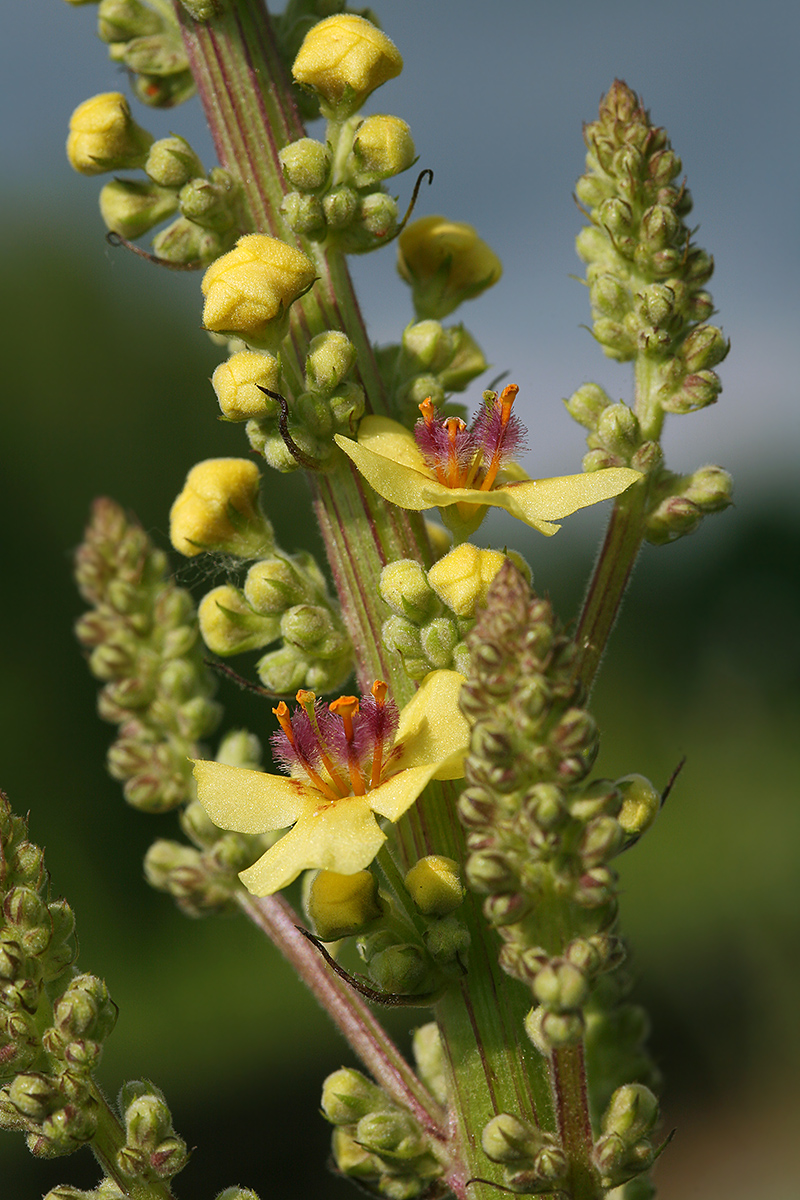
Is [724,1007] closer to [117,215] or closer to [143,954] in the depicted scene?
[143,954]

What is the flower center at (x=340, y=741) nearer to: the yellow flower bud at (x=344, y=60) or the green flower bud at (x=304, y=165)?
the green flower bud at (x=304, y=165)

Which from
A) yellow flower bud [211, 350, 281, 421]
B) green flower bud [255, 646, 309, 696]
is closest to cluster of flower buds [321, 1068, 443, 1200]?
green flower bud [255, 646, 309, 696]

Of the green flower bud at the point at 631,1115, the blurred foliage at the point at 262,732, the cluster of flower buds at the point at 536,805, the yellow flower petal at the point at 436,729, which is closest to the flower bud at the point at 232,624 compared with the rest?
the yellow flower petal at the point at 436,729

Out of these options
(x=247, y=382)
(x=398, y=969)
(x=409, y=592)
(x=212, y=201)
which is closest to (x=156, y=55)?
(x=212, y=201)

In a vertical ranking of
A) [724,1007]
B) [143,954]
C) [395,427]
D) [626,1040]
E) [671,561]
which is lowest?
[724,1007]

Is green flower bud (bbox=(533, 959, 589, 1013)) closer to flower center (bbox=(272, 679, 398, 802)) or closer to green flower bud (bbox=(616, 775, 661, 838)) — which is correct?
green flower bud (bbox=(616, 775, 661, 838))

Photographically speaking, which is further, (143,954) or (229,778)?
(143,954)

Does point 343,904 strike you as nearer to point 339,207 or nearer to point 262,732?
point 339,207

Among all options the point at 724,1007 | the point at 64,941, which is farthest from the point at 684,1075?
the point at 64,941
